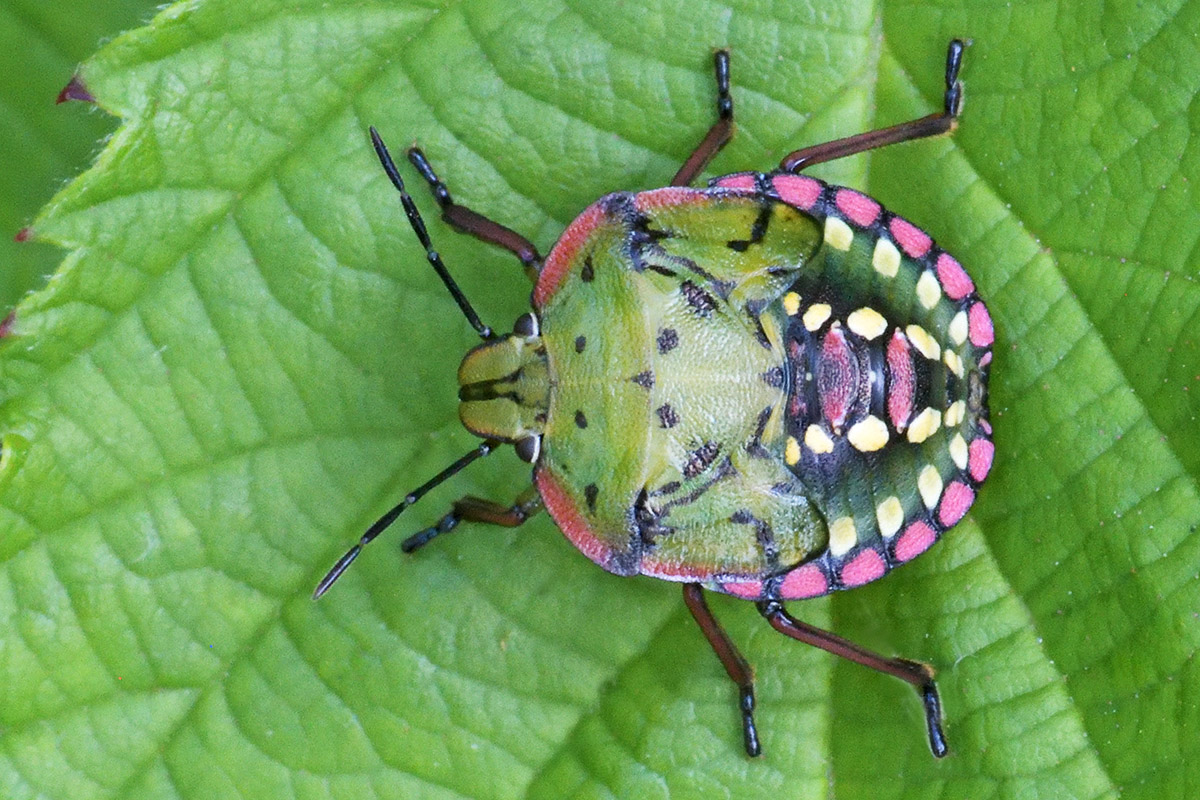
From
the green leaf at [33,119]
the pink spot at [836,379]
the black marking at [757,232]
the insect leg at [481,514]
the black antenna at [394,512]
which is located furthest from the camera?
the green leaf at [33,119]

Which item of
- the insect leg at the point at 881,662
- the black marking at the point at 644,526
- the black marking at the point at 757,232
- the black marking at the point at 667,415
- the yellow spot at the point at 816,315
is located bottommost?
the insect leg at the point at 881,662

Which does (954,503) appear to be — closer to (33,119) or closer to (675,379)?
(675,379)

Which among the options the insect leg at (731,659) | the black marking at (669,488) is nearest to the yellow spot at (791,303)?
the black marking at (669,488)

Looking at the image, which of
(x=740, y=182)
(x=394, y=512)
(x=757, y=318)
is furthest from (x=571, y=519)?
(x=740, y=182)

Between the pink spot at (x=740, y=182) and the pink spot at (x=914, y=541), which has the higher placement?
the pink spot at (x=740, y=182)

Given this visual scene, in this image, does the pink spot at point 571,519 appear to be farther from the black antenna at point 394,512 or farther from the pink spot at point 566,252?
the pink spot at point 566,252

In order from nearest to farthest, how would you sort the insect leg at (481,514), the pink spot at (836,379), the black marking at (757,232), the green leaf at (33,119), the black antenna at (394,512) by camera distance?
the pink spot at (836,379), the black marking at (757,232), the black antenna at (394,512), the insect leg at (481,514), the green leaf at (33,119)

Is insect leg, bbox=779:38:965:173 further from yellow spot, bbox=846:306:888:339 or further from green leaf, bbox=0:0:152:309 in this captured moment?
green leaf, bbox=0:0:152:309

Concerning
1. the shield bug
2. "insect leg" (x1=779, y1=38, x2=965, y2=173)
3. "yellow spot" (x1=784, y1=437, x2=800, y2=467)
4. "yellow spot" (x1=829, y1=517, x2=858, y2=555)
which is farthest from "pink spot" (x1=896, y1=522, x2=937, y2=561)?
"insect leg" (x1=779, y1=38, x2=965, y2=173)
